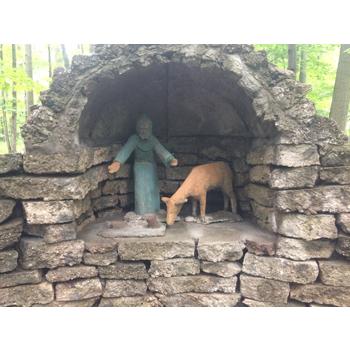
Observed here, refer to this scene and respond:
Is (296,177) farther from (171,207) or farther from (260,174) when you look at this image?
(171,207)

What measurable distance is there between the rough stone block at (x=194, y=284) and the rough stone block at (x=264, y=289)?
12cm

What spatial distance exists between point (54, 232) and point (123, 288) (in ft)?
3.15

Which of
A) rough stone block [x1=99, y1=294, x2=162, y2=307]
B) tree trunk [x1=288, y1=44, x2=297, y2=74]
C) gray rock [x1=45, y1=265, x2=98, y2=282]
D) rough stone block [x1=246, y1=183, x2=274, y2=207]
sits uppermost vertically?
tree trunk [x1=288, y1=44, x2=297, y2=74]

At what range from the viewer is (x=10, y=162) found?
112 inches

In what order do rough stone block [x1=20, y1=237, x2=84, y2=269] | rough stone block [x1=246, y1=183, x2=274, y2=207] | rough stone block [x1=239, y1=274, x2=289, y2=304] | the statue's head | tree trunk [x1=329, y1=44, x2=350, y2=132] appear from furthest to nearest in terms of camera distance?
tree trunk [x1=329, y1=44, x2=350, y2=132]
the statue's head
rough stone block [x1=246, y1=183, x2=274, y2=207]
rough stone block [x1=239, y1=274, x2=289, y2=304]
rough stone block [x1=20, y1=237, x2=84, y2=269]

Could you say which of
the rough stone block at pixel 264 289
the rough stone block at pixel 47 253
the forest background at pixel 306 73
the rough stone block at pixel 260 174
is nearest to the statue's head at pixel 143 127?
the forest background at pixel 306 73

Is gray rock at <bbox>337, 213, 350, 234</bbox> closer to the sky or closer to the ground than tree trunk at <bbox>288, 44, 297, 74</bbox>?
closer to the ground

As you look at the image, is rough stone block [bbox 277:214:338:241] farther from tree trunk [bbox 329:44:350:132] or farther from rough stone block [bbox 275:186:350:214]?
tree trunk [bbox 329:44:350:132]

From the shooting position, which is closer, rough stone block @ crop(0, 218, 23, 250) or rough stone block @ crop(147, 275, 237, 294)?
rough stone block @ crop(0, 218, 23, 250)

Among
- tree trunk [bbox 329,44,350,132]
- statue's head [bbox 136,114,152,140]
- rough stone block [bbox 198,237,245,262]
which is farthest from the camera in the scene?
tree trunk [bbox 329,44,350,132]

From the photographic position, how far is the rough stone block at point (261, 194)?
10.9ft

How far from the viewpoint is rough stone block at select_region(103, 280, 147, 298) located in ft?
10.4

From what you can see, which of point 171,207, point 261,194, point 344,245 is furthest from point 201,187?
point 344,245

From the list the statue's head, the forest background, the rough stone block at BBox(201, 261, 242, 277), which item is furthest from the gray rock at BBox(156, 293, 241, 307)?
the forest background
